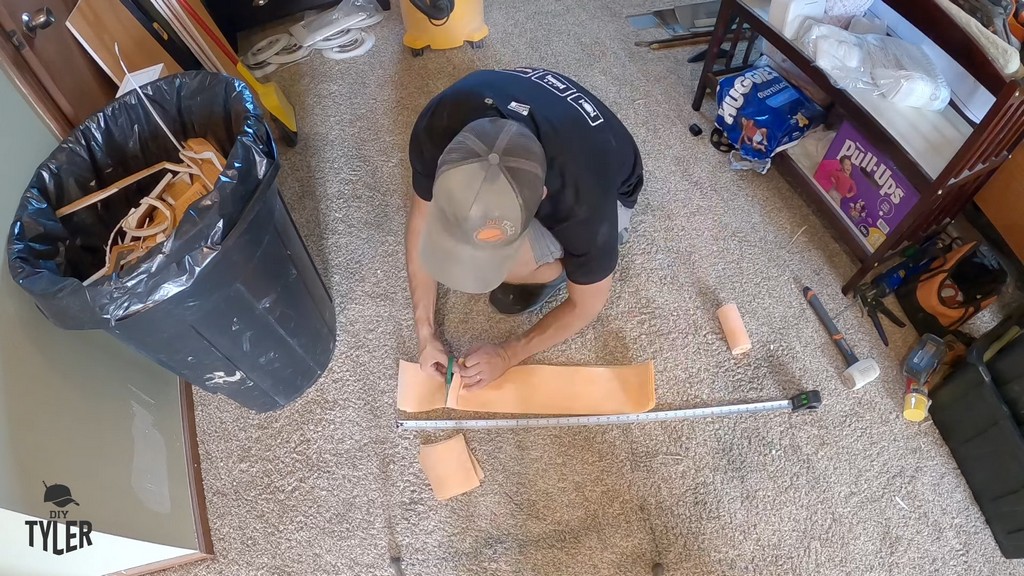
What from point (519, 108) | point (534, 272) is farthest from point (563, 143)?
point (534, 272)

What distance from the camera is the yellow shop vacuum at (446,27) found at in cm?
176

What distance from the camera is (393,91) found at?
5.84ft

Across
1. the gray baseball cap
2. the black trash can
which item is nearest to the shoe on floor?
the black trash can

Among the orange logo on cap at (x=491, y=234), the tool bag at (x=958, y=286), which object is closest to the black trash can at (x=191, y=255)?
the orange logo on cap at (x=491, y=234)

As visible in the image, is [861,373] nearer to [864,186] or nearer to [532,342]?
[864,186]

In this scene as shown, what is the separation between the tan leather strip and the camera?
4.13 ft

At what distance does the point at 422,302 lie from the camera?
1.29 meters

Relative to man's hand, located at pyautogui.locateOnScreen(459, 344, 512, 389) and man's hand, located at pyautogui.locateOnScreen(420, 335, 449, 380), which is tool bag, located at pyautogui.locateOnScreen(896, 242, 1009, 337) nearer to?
man's hand, located at pyautogui.locateOnScreen(459, 344, 512, 389)

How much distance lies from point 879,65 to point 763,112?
269mm

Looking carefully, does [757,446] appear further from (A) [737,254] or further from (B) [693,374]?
(A) [737,254]

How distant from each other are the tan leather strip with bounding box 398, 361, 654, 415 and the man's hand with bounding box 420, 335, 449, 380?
1.1 inches

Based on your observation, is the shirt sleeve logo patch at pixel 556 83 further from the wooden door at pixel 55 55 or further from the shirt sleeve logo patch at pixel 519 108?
the wooden door at pixel 55 55

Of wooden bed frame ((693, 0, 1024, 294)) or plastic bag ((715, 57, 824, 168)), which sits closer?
wooden bed frame ((693, 0, 1024, 294))

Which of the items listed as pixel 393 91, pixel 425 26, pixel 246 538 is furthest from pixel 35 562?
pixel 425 26
